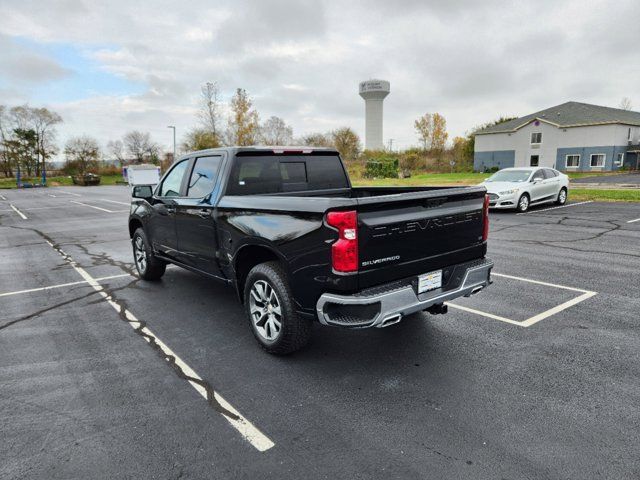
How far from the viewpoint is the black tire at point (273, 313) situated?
3.64 m

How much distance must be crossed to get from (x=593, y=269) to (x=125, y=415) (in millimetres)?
7098

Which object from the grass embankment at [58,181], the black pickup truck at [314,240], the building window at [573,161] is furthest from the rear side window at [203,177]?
the grass embankment at [58,181]

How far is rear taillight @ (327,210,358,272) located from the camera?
3074 millimetres

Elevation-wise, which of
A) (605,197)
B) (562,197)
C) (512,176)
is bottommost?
(605,197)

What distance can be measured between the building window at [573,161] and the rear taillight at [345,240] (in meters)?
53.4

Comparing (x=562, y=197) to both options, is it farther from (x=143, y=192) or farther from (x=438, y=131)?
(x=438, y=131)

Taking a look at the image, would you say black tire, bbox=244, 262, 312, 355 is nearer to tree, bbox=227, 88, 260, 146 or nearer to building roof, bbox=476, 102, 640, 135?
tree, bbox=227, 88, 260, 146

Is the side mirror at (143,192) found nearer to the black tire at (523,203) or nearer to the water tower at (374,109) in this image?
the black tire at (523,203)

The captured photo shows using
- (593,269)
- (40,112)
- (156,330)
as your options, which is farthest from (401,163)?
(40,112)

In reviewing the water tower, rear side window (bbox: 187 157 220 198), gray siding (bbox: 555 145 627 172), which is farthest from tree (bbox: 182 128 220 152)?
the water tower

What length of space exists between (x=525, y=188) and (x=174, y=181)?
12946mm

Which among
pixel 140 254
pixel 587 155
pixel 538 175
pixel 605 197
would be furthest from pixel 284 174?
pixel 587 155

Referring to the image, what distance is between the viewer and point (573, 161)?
4759 centimetres

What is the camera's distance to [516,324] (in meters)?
4.62
